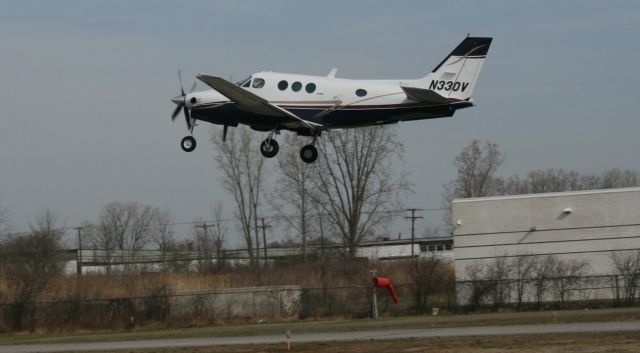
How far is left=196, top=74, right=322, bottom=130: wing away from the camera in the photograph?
38.4m

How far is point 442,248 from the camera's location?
127312 millimetres

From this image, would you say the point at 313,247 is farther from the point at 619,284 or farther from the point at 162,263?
the point at 619,284

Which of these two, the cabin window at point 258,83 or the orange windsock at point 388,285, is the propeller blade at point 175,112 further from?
the orange windsock at point 388,285

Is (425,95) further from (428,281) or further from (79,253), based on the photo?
(79,253)

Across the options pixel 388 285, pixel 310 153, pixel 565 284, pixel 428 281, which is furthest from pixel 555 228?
pixel 310 153

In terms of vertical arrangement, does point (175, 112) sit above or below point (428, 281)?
above

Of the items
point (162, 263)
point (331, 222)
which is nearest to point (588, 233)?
point (331, 222)

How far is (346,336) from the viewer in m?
42.8

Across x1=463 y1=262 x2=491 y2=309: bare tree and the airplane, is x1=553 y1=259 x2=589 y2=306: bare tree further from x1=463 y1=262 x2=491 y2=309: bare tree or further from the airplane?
the airplane

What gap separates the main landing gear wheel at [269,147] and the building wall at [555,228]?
1050 inches

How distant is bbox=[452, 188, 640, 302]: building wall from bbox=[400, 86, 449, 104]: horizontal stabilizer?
2694cm

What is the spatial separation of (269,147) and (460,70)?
7393 mm

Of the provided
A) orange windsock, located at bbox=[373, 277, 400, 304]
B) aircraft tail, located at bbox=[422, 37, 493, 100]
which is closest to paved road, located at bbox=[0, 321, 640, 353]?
aircraft tail, located at bbox=[422, 37, 493, 100]

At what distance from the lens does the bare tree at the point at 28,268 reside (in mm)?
63938
